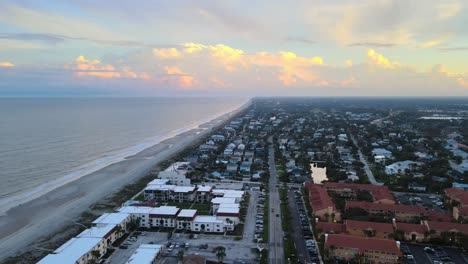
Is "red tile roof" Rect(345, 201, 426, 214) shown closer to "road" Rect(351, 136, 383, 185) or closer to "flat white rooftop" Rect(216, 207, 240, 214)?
"flat white rooftop" Rect(216, 207, 240, 214)

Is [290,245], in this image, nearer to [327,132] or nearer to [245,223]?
[245,223]

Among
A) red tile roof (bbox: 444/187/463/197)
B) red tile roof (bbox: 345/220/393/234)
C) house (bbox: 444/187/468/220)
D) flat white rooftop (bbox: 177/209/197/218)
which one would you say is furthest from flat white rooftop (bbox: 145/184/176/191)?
red tile roof (bbox: 444/187/463/197)

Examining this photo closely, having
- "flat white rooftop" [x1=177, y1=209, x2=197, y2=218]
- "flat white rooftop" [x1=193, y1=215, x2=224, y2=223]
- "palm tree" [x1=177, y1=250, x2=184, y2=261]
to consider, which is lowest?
"palm tree" [x1=177, y1=250, x2=184, y2=261]

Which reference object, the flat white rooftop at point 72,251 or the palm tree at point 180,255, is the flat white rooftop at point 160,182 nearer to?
the flat white rooftop at point 72,251

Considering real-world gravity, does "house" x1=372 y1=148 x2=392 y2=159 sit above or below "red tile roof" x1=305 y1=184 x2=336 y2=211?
above

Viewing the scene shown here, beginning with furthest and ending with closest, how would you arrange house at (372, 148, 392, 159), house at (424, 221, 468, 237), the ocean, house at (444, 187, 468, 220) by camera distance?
house at (372, 148, 392, 159) → the ocean → house at (444, 187, 468, 220) → house at (424, 221, 468, 237)

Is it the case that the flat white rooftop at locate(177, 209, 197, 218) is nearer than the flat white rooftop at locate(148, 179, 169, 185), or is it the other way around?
the flat white rooftop at locate(177, 209, 197, 218)
